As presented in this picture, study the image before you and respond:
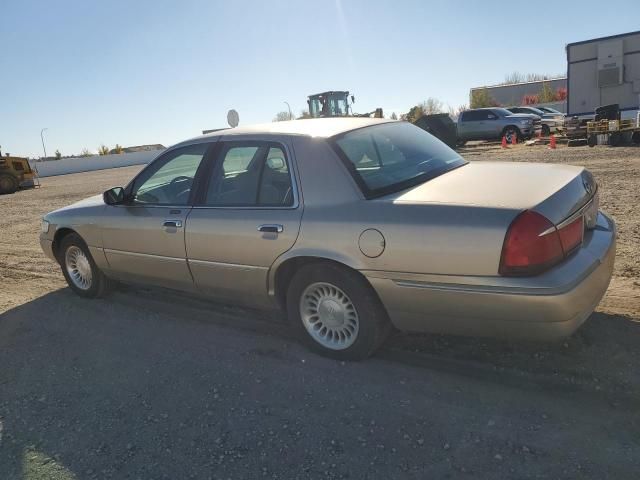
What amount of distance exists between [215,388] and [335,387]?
30.6 inches

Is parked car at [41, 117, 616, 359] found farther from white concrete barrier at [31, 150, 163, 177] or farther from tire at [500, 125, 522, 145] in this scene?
white concrete barrier at [31, 150, 163, 177]

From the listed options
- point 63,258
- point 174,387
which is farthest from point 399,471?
point 63,258

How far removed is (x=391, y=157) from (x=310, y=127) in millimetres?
623

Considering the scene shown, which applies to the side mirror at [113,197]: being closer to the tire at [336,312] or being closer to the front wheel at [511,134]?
the tire at [336,312]

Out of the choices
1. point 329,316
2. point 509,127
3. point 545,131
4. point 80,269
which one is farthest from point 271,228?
point 545,131

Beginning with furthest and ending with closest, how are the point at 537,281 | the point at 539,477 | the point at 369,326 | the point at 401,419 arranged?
the point at 369,326
the point at 401,419
the point at 537,281
the point at 539,477

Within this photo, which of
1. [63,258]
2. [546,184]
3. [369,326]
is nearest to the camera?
[546,184]

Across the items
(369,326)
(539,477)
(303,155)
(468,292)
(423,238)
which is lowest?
(539,477)

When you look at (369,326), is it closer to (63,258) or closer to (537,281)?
(537,281)

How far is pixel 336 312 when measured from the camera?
3.36 meters

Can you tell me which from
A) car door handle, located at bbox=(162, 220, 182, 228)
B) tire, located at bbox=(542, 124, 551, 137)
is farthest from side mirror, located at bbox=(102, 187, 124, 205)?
tire, located at bbox=(542, 124, 551, 137)

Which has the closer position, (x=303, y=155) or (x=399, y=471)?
(x=399, y=471)

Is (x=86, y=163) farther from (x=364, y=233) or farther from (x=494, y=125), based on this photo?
(x=364, y=233)

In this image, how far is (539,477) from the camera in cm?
227
